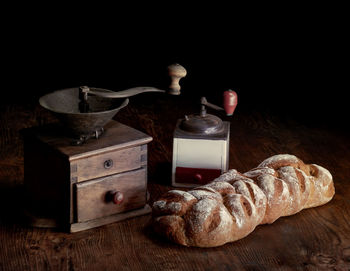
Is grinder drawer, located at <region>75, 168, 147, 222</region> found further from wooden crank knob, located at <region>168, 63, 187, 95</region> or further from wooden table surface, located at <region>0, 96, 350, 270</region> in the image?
wooden crank knob, located at <region>168, 63, 187, 95</region>

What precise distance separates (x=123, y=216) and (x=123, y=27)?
2.78 m

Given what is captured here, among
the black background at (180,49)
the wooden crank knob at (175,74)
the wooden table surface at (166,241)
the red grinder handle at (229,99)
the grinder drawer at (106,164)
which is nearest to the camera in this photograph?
the wooden table surface at (166,241)

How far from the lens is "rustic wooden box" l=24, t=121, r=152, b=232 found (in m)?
2.65

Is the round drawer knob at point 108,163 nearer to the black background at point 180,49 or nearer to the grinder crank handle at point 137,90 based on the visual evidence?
the grinder crank handle at point 137,90

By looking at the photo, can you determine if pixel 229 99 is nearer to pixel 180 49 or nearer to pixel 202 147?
pixel 202 147

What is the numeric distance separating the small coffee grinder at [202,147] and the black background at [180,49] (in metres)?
1.42

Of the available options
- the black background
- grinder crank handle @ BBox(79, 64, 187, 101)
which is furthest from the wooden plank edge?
the black background

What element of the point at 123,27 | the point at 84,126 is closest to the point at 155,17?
the point at 123,27

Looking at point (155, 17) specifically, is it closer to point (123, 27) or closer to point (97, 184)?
point (123, 27)

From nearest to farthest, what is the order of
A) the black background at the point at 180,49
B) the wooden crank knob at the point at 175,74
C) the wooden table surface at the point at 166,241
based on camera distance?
1. the wooden table surface at the point at 166,241
2. the wooden crank knob at the point at 175,74
3. the black background at the point at 180,49

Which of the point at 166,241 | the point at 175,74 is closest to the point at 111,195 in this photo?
the point at 166,241

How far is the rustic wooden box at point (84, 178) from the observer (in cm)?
265

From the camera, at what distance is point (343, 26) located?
16.2ft

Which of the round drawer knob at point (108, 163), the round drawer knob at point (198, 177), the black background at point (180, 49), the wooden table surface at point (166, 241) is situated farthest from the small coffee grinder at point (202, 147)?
the black background at point (180, 49)
